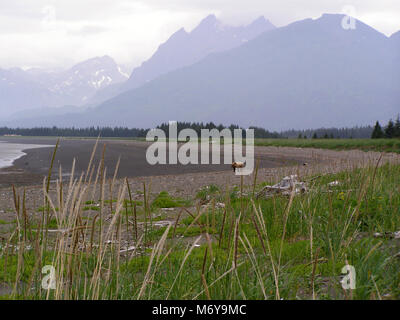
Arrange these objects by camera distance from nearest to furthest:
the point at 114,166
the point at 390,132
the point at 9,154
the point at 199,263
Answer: the point at 199,263, the point at 114,166, the point at 9,154, the point at 390,132

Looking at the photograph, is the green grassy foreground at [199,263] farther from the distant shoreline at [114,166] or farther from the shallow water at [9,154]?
the shallow water at [9,154]

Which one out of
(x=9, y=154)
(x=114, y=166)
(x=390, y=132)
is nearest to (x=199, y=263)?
(x=114, y=166)

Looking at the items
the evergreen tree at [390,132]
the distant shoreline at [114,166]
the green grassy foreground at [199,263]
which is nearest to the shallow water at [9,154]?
the distant shoreline at [114,166]

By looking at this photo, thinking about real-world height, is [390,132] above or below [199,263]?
above

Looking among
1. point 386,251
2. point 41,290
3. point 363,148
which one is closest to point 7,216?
point 41,290

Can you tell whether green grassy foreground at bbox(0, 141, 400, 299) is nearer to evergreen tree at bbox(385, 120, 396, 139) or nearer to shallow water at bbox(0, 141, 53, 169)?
shallow water at bbox(0, 141, 53, 169)

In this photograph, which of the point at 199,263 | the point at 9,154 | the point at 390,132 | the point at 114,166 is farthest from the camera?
the point at 390,132

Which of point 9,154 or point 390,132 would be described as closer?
point 9,154

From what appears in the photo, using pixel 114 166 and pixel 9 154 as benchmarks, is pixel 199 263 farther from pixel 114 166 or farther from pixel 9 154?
pixel 9 154

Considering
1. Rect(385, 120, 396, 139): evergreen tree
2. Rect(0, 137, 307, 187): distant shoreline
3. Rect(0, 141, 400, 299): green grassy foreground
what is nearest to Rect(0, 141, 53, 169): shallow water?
Rect(0, 137, 307, 187): distant shoreline

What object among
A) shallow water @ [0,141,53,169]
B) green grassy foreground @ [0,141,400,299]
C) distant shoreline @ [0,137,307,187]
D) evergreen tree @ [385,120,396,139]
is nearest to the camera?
green grassy foreground @ [0,141,400,299]
